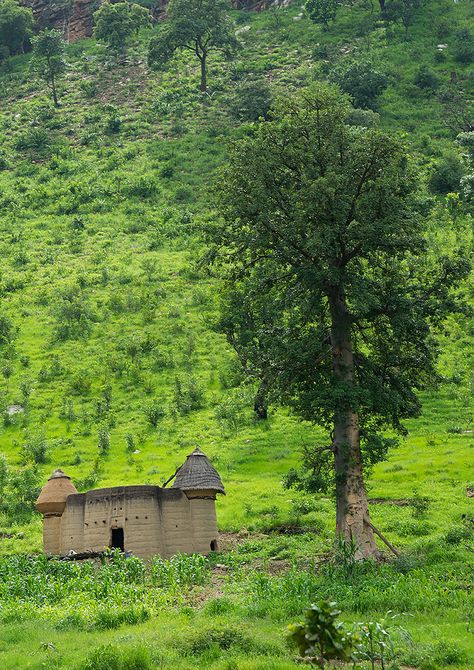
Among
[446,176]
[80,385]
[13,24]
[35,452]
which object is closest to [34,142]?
[13,24]

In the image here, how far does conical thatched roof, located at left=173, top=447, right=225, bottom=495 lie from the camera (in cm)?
3434

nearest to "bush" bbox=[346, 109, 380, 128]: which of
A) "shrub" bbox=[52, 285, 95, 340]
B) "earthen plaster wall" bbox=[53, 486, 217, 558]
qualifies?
"shrub" bbox=[52, 285, 95, 340]

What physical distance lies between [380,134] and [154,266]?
39517 millimetres

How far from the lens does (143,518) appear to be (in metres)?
33.2

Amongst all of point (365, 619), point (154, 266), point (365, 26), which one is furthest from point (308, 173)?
point (365, 26)

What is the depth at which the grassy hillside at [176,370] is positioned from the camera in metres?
23.8

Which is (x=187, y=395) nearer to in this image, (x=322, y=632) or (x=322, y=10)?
(x=322, y=632)

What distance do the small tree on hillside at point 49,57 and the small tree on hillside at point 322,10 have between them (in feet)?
99.2

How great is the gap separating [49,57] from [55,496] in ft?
269

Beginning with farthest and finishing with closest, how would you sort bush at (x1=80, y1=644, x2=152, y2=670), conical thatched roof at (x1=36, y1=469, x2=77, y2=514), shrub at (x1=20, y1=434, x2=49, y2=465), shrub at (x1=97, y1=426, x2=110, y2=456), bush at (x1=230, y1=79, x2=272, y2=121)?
1. bush at (x1=230, y1=79, x2=272, y2=121)
2. shrub at (x1=97, y1=426, x2=110, y2=456)
3. shrub at (x1=20, y1=434, x2=49, y2=465)
4. conical thatched roof at (x1=36, y1=469, x2=77, y2=514)
5. bush at (x1=80, y1=644, x2=152, y2=670)

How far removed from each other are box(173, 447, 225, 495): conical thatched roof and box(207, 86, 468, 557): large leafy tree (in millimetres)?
4476

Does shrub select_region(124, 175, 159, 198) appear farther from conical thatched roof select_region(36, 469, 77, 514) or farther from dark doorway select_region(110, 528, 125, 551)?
dark doorway select_region(110, 528, 125, 551)

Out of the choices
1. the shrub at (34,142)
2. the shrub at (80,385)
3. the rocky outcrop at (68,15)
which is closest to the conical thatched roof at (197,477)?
the shrub at (80,385)

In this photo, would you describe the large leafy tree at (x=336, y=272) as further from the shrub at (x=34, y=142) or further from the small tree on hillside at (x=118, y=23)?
the small tree on hillside at (x=118, y=23)
